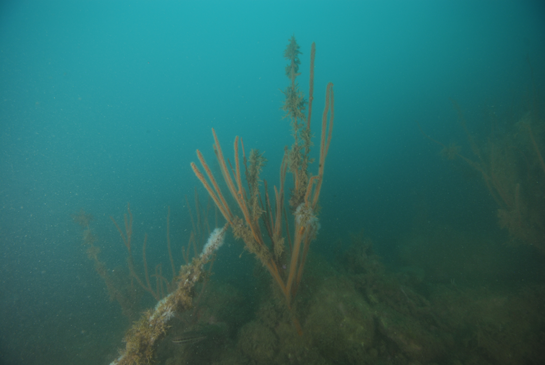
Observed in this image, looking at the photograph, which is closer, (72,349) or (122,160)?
(72,349)

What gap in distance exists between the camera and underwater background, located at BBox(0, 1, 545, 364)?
10.9ft

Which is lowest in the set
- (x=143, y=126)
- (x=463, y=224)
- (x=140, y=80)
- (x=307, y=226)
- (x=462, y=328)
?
(x=463, y=224)

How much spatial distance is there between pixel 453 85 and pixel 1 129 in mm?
114097

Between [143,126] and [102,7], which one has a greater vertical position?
[102,7]

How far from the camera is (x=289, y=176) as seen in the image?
22.8 meters

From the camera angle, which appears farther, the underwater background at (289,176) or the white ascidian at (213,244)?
the underwater background at (289,176)

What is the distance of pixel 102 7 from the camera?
72938 mm

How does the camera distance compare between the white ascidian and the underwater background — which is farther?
the underwater background

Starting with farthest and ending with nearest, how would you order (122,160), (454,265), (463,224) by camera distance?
(122,160), (463,224), (454,265)

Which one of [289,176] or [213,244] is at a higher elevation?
[289,176]

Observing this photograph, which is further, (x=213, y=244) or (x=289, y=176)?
(x=289, y=176)

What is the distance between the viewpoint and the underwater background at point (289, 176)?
3326mm

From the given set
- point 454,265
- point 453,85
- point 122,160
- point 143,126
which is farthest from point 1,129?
point 453,85

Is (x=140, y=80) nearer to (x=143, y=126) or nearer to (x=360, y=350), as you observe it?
(x=143, y=126)
